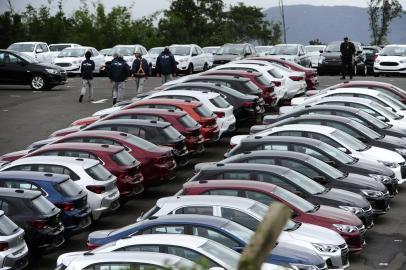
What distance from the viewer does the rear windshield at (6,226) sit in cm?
1327

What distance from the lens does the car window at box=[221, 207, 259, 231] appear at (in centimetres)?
1339

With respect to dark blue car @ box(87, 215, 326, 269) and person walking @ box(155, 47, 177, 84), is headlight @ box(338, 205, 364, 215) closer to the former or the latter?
dark blue car @ box(87, 215, 326, 269)

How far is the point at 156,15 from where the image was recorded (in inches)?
2785

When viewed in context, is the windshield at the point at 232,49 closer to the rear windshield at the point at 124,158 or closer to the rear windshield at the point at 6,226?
the rear windshield at the point at 124,158

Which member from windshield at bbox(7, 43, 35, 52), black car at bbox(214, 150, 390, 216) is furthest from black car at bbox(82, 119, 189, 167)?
windshield at bbox(7, 43, 35, 52)

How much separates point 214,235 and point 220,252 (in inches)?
40.5

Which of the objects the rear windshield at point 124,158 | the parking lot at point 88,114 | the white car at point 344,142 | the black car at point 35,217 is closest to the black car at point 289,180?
the parking lot at point 88,114

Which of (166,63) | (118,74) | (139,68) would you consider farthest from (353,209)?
(166,63)

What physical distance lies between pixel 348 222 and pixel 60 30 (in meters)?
49.4

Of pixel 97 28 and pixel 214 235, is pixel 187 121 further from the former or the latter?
pixel 97 28

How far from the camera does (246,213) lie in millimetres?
13453

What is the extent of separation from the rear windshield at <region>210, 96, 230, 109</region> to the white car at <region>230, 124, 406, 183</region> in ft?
12.0

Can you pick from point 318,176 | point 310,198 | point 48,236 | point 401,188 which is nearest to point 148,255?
point 48,236

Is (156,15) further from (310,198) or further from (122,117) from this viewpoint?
(310,198)
